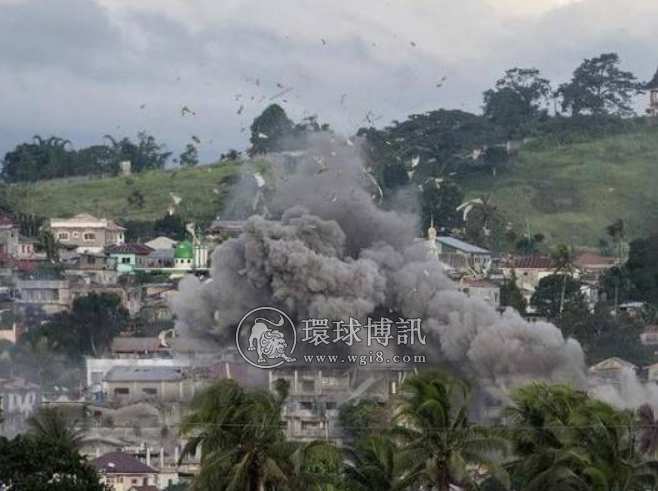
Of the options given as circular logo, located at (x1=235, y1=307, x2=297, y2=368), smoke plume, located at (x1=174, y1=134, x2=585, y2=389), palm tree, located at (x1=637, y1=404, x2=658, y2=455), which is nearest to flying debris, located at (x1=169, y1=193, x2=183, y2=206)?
smoke plume, located at (x1=174, y1=134, x2=585, y2=389)

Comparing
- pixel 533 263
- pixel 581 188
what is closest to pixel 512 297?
pixel 533 263

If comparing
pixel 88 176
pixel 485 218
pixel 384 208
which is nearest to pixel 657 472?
pixel 384 208

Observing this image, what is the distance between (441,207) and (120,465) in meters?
43.8

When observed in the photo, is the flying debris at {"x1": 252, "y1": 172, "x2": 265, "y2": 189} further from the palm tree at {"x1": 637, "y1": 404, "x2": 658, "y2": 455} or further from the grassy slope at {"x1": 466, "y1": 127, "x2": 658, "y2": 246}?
the palm tree at {"x1": 637, "y1": 404, "x2": 658, "y2": 455}

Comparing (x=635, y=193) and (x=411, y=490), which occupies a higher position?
(x=635, y=193)

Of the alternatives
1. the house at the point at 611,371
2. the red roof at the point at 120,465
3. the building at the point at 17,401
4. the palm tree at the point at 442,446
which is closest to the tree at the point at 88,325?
the building at the point at 17,401

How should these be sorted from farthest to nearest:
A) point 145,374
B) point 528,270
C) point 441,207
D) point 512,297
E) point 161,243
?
point 441,207, point 161,243, point 528,270, point 512,297, point 145,374

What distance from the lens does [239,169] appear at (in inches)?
4493

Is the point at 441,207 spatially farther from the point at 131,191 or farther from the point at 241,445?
the point at 241,445

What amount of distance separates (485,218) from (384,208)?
10299 millimetres

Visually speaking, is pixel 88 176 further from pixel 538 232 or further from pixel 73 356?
pixel 73 356

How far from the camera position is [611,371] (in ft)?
261

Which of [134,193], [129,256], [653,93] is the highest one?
[653,93]

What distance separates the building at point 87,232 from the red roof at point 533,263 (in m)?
16.6
